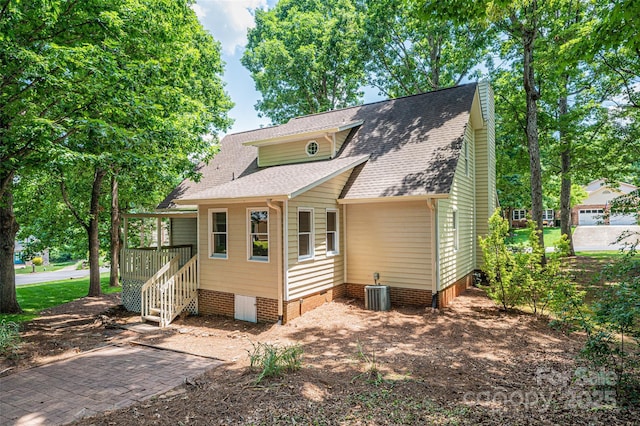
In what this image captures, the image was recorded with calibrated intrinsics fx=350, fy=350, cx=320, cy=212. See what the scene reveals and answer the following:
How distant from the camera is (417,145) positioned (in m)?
12.2

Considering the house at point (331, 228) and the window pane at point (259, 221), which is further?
the window pane at point (259, 221)

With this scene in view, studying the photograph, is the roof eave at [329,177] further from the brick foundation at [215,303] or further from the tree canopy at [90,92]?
the tree canopy at [90,92]

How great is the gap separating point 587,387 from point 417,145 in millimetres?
8662

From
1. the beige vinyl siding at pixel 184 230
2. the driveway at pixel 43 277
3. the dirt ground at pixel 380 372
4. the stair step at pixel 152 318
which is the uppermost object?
the beige vinyl siding at pixel 184 230

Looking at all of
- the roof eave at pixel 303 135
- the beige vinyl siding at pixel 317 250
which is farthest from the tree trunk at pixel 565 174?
the beige vinyl siding at pixel 317 250

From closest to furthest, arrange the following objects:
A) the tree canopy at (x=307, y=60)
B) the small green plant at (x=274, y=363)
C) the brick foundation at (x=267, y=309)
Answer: the small green plant at (x=274, y=363) < the brick foundation at (x=267, y=309) < the tree canopy at (x=307, y=60)

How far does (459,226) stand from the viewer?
12625 mm

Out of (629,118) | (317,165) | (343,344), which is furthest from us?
(629,118)

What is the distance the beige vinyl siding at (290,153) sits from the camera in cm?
1352

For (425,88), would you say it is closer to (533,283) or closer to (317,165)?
(317,165)

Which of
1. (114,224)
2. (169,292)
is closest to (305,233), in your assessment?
(169,292)

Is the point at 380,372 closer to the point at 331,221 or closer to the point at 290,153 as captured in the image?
the point at 331,221

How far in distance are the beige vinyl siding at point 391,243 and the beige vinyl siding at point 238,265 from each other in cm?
319

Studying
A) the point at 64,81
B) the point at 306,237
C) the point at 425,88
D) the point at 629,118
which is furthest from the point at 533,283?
the point at 425,88
